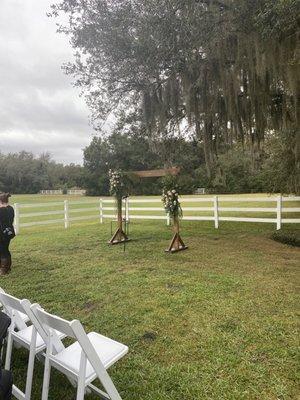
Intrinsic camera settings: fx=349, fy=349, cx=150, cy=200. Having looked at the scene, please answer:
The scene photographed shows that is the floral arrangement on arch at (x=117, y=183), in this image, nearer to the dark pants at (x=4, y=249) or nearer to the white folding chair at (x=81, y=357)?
the dark pants at (x=4, y=249)

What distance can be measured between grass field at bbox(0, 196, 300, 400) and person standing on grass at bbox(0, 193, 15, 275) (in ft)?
0.76

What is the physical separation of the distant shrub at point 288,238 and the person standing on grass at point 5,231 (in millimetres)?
7006

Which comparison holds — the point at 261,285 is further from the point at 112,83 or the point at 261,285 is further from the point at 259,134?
the point at 112,83

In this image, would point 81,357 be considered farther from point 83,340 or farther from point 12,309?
point 12,309

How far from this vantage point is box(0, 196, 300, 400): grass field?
292 centimetres

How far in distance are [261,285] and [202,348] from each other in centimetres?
222

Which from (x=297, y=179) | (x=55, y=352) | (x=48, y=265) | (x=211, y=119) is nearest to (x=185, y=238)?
(x=211, y=119)

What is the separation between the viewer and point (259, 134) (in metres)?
9.38

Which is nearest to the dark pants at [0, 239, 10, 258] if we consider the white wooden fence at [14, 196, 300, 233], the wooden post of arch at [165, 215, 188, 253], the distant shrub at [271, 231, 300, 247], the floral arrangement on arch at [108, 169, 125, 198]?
the wooden post of arch at [165, 215, 188, 253]

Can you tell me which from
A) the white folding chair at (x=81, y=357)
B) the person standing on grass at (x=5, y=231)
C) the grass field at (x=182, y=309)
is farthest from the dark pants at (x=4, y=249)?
the white folding chair at (x=81, y=357)

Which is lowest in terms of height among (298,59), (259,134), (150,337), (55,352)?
(150,337)

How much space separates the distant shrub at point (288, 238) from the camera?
971 cm

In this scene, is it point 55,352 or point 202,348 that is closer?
point 55,352

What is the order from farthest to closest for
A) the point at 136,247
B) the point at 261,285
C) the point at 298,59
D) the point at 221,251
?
the point at 136,247 → the point at 221,251 → the point at 298,59 → the point at 261,285
